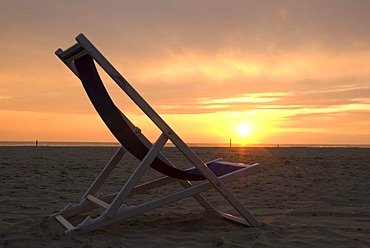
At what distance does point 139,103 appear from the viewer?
3.91m

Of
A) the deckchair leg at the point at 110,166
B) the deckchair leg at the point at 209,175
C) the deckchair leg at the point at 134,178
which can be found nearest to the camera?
the deckchair leg at the point at 134,178

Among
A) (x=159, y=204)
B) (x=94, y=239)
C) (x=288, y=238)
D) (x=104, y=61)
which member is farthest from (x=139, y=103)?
(x=288, y=238)

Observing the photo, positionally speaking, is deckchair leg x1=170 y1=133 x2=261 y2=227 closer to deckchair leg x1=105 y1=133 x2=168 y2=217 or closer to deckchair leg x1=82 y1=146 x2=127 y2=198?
deckchair leg x1=105 y1=133 x2=168 y2=217

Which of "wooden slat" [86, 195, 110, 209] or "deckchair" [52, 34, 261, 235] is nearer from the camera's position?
"deckchair" [52, 34, 261, 235]

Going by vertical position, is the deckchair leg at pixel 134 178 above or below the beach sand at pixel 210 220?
above

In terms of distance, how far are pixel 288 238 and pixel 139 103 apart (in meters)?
1.92

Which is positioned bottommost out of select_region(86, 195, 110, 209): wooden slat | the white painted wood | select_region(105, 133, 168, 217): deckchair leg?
the white painted wood

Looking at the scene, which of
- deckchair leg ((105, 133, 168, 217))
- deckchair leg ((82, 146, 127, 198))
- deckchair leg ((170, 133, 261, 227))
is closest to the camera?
deckchair leg ((105, 133, 168, 217))

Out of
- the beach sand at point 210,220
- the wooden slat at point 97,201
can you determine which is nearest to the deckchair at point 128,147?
the wooden slat at point 97,201

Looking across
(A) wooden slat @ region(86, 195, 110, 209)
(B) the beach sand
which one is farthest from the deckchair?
(B) the beach sand

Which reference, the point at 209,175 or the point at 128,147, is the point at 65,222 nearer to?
the point at 128,147

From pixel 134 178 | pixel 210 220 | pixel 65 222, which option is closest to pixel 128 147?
pixel 134 178

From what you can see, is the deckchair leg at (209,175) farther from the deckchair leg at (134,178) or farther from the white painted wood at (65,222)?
the white painted wood at (65,222)

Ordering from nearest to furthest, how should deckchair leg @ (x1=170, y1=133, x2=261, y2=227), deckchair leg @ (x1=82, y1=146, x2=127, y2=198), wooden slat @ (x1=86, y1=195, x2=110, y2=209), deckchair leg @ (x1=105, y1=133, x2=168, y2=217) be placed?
deckchair leg @ (x1=105, y1=133, x2=168, y2=217), deckchair leg @ (x1=170, y1=133, x2=261, y2=227), wooden slat @ (x1=86, y1=195, x2=110, y2=209), deckchair leg @ (x1=82, y1=146, x2=127, y2=198)
